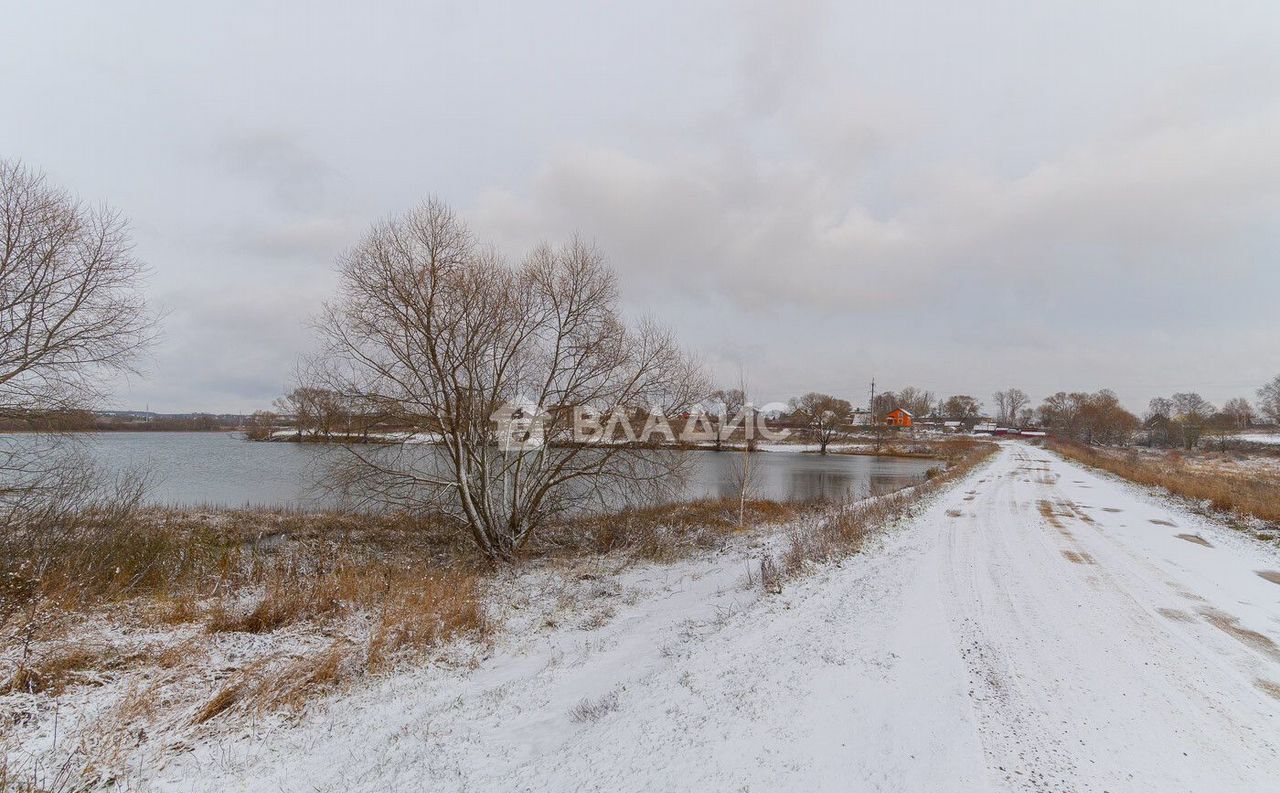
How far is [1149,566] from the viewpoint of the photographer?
8688 millimetres

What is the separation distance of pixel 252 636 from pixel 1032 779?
8.24 metres

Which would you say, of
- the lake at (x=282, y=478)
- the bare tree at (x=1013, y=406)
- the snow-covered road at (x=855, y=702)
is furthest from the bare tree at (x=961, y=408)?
the snow-covered road at (x=855, y=702)

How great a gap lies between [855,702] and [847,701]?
6 centimetres

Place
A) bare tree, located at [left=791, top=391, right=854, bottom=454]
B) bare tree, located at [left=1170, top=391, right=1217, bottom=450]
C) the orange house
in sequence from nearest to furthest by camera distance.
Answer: bare tree, located at [left=1170, top=391, right=1217, bottom=450]
bare tree, located at [left=791, top=391, right=854, bottom=454]
the orange house

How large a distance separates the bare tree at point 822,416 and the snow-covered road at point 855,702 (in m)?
62.0

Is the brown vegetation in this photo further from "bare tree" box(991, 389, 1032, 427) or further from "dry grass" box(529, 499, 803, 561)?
"bare tree" box(991, 389, 1032, 427)

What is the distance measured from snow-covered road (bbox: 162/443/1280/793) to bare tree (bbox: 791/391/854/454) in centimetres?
6195

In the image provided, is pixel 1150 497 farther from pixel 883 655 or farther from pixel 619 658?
pixel 619 658

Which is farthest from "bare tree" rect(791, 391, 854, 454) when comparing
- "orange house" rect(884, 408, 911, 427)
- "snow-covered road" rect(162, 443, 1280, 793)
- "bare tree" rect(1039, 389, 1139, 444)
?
"snow-covered road" rect(162, 443, 1280, 793)

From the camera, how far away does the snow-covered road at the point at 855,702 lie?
3.52 meters

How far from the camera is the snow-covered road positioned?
139 inches

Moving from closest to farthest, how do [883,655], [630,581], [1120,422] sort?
[883,655], [630,581], [1120,422]

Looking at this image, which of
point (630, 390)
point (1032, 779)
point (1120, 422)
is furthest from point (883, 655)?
point (1120, 422)

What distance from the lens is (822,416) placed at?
70750 millimetres
